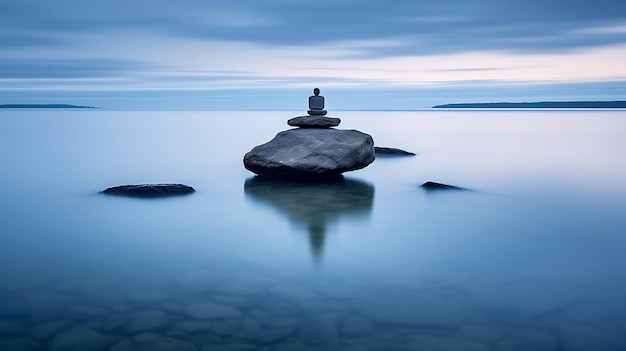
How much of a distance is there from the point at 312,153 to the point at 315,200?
2.84 metres

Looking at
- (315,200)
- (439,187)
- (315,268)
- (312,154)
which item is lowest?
(439,187)

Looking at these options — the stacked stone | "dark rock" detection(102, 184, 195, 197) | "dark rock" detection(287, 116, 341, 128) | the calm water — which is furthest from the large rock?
"dark rock" detection(102, 184, 195, 197)

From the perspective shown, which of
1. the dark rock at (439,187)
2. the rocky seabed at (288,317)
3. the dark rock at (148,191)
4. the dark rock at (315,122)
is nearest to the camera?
the rocky seabed at (288,317)

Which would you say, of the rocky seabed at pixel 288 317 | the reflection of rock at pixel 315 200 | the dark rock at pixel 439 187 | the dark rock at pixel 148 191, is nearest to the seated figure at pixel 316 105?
the reflection of rock at pixel 315 200

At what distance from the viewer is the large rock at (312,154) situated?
59.4 ft

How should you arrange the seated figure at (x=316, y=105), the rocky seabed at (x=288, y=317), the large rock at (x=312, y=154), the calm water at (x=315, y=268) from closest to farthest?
the rocky seabed at (x=288, y=317), the calm water at (x=315, y=268), the large rock at (x=312, y=154), the seated figure at (x=316, y=105)

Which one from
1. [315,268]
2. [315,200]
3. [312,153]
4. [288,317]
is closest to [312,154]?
[312,153]

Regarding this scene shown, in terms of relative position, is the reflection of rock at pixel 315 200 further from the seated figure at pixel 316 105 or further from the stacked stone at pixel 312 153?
the seated figure at pixel 316 105

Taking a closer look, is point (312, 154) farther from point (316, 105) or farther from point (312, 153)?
point (316, 105)

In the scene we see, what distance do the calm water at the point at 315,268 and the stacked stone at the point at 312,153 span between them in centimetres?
68

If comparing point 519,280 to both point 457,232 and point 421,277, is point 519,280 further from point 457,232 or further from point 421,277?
point 457,232

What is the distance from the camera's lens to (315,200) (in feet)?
51.9

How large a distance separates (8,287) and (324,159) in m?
11.5

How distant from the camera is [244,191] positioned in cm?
1830
